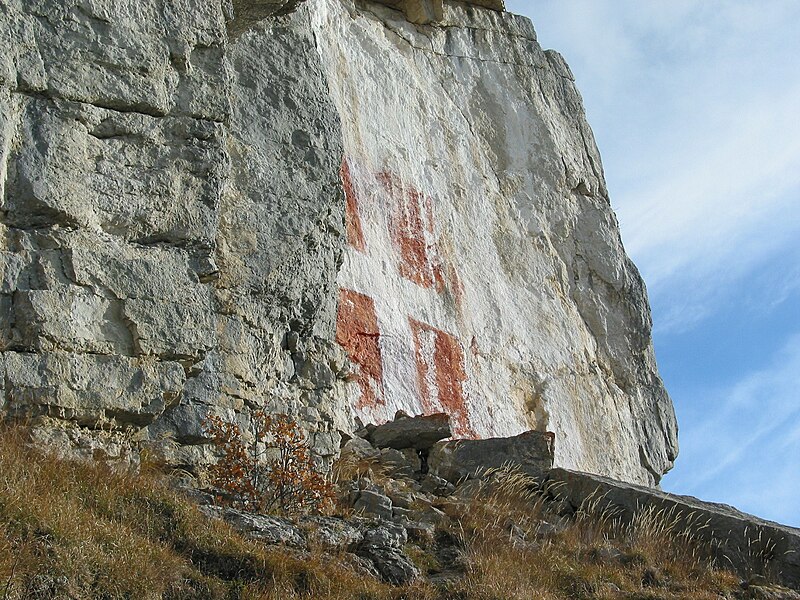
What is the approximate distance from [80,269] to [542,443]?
376cm

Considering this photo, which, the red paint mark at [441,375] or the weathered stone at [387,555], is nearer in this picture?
the weathered stone at [387,555]

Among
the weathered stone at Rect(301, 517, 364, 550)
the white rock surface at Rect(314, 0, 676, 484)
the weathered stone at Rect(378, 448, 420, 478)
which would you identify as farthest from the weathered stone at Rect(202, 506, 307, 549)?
the white rock surface at Rect(314, 0, 676, 484)

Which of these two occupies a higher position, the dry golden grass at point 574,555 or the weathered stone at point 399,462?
the weathered stone at point 399,462

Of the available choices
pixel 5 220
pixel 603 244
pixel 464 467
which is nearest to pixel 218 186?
pixel 5 220

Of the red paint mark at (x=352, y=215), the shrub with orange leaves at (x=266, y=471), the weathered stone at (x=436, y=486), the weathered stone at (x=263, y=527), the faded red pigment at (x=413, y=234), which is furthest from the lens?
the faded red pigment at (x=413, y=234)

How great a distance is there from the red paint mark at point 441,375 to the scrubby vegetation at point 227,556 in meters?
3.73

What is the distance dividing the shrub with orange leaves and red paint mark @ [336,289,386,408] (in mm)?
3283

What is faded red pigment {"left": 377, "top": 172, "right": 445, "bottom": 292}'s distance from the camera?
39.4 feet

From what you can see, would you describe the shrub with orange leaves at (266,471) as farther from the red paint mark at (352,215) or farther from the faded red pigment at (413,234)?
the faded red pigment at (413,234)

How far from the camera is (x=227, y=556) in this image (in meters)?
5.51

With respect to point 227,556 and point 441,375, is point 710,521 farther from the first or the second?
point 441,375

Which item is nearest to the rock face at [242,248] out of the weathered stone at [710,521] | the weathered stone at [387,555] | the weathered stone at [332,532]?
the weathered stone at [332,532]

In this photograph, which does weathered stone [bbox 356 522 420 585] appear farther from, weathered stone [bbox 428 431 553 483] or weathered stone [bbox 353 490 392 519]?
weathered stone [bbox 428 431 553 483]

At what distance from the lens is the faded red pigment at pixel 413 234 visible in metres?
12.0
